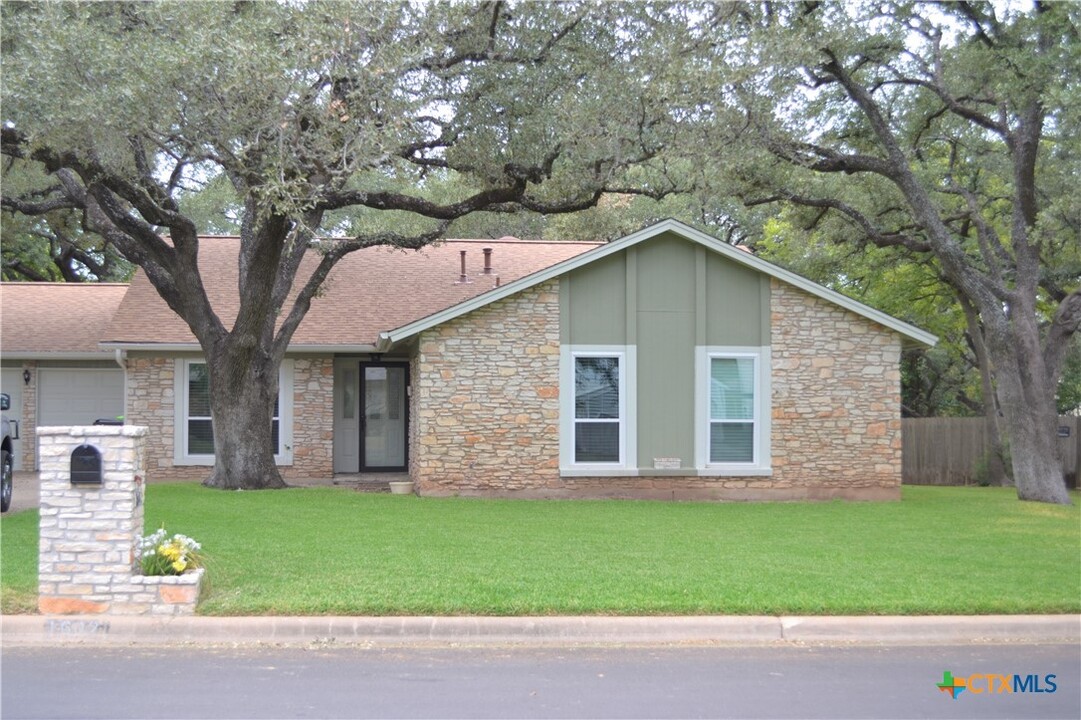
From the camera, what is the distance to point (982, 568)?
10.5m

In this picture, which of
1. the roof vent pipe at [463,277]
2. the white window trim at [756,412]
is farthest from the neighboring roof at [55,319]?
the white window trim at [756,412]

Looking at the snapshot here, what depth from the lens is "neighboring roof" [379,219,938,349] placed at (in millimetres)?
16594

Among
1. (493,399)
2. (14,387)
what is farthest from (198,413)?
(493,399)

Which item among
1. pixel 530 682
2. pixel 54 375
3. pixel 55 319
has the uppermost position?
pixel 55 319

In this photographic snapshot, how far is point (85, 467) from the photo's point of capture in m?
8.45

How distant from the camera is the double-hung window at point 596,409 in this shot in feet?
55.8

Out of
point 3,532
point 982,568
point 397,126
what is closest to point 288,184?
point 397,126

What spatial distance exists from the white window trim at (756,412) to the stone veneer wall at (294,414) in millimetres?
7213

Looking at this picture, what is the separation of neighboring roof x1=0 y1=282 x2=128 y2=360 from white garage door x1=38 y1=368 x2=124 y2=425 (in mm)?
634

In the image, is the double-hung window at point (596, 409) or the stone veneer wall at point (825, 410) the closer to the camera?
the double-hung window at point (596, 409)

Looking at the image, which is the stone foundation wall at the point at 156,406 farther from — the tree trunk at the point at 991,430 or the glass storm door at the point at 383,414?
the tree trunk at the point at 991,430

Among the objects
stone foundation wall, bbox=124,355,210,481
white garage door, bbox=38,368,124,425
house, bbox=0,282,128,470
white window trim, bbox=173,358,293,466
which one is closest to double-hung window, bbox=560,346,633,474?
white window trim, bbox=173,358,293,466

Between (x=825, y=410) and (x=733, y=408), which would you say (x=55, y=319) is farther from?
(x=825, y=410)

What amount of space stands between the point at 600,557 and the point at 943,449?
1900 centimetres
